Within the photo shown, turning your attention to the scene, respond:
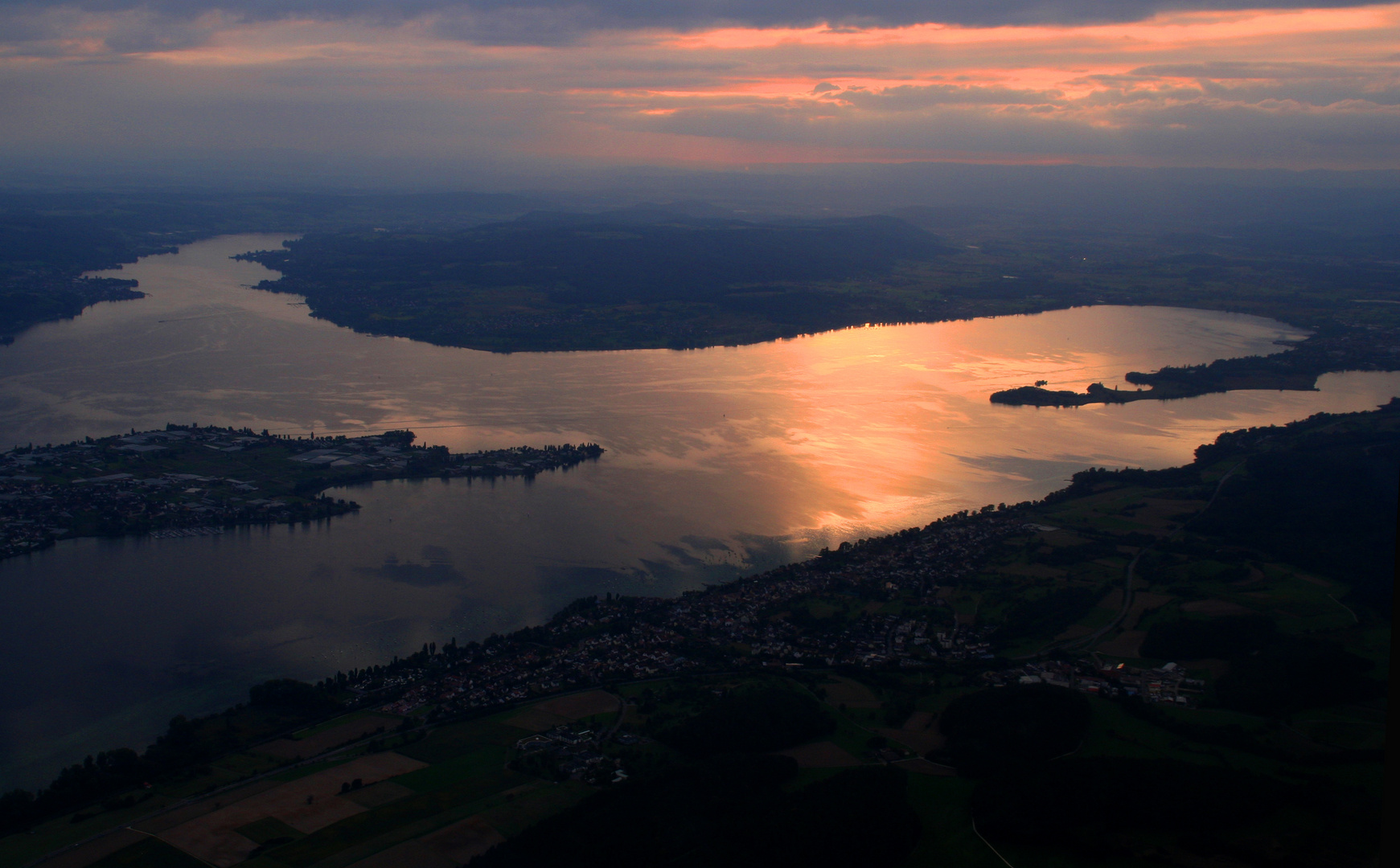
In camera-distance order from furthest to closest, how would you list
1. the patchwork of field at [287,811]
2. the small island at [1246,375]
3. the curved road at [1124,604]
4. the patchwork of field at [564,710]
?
the small island at [1246,375] < the curved road at [1124,604] < the patchwork of field at [564,710] < the patchwork of field at [287,811]

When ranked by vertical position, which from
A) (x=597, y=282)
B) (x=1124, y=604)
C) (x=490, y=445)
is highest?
(x=597, y=282)

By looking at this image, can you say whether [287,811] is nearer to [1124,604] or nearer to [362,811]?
[362,811]

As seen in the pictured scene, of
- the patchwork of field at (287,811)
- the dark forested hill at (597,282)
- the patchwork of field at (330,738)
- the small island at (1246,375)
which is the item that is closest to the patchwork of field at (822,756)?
the patchwork of field at (287,811)

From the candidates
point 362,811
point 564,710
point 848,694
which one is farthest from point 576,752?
point 848,694

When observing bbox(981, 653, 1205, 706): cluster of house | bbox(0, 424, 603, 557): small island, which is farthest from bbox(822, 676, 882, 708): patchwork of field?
bbox(0, 424, 603, 557): small island

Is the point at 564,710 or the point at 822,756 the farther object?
the point at 564,710

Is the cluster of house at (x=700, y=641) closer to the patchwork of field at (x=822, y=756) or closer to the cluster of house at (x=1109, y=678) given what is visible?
the cluster of house at (x=1109, y=678)

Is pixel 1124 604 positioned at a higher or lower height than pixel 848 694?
higher
